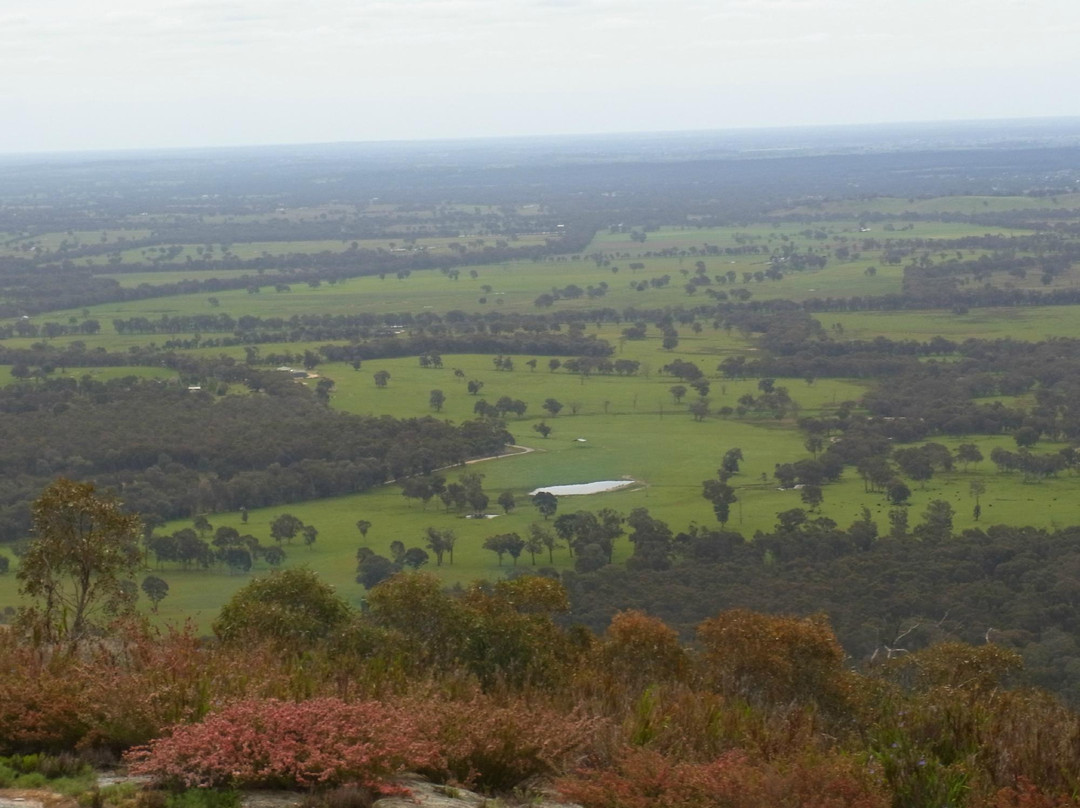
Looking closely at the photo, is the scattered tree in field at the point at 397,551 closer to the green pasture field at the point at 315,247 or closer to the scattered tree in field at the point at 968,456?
the scattered tree in field at the point at 968,456

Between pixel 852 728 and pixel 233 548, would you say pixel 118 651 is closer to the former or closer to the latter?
pixel 852 728

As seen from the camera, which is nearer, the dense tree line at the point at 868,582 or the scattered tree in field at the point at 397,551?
the dense tree line at the point at 868,582

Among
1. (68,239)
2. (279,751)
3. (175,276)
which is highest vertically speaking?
(279,751)

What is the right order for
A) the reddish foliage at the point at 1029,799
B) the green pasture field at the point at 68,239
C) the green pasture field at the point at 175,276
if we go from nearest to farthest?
the reddish foliage at the point at 1029,799 < the green pasture field at the point at 175,276 < the green pasture field at the point at 68,239

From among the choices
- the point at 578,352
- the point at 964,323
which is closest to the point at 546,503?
the point at 578,352

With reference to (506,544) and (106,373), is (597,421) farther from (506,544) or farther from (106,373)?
(106,373)

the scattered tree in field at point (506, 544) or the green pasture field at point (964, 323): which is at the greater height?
the scattered tree in field at point (506, 544)

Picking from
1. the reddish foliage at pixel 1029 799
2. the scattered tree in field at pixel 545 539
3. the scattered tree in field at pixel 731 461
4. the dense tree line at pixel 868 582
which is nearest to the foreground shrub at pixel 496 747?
the reddish foliage at pixel 1029 799

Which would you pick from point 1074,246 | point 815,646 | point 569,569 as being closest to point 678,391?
point 569,569
